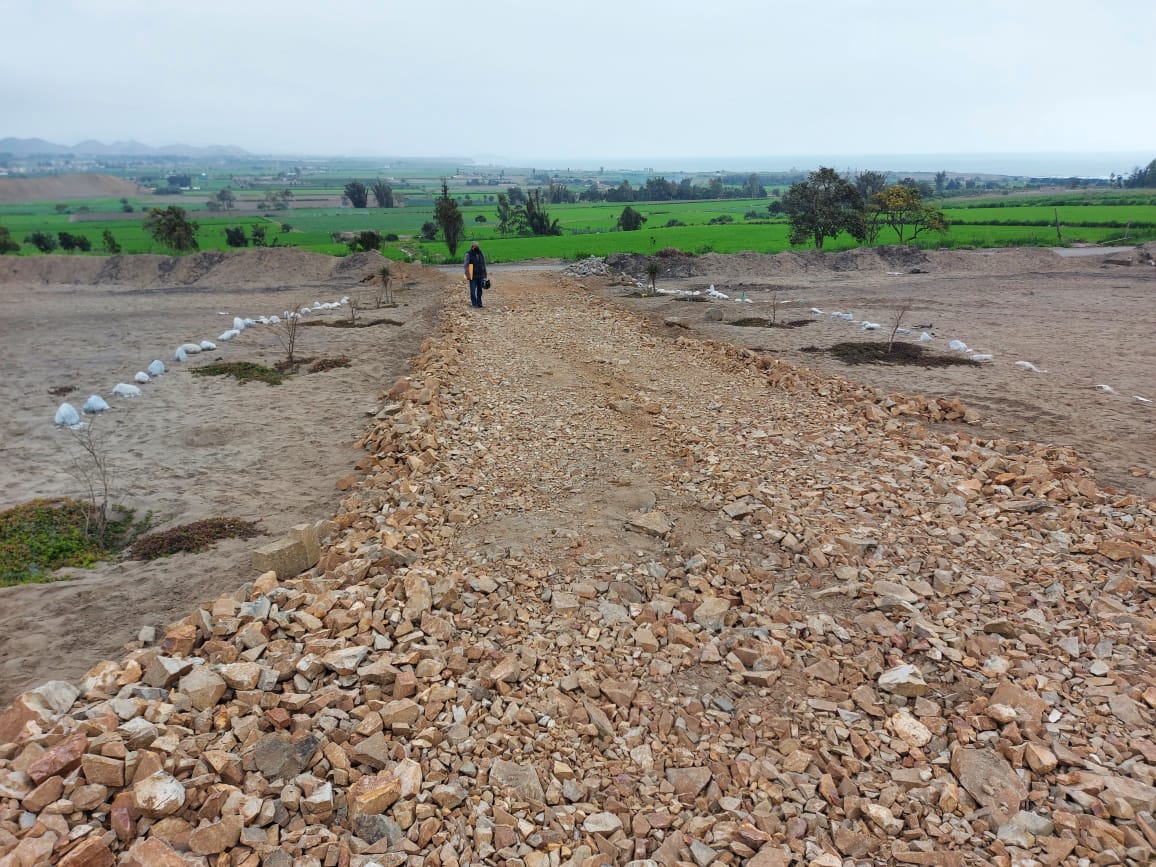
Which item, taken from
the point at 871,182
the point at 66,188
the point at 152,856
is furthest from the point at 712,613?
the point at 66,188

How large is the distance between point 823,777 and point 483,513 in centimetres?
425

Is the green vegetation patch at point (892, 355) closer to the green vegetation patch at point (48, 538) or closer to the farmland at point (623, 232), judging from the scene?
the green vegetation patch at point (48, 538)

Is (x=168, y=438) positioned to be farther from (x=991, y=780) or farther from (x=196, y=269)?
(x=196, y=269)

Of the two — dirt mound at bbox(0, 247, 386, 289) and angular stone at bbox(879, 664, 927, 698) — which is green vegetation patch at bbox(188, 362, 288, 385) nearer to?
angular stone at bbox(879, 664, 927, 698)

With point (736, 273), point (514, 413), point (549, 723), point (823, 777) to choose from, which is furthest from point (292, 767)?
point (736, 273)

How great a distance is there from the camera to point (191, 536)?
7.04 m

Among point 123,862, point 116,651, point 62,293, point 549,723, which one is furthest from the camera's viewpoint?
point 62,293

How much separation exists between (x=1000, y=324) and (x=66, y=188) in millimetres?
197347

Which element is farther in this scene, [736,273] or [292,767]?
[736,273]

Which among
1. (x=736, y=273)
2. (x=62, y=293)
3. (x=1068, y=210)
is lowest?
(x=62, y=293)

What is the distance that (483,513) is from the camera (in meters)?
6.91

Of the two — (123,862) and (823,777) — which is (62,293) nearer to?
(123,862)

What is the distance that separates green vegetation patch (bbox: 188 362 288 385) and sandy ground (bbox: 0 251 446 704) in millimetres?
323

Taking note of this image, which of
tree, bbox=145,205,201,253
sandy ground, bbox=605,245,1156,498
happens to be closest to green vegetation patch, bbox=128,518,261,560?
sandy ground, bbox=605,245,1156,498
